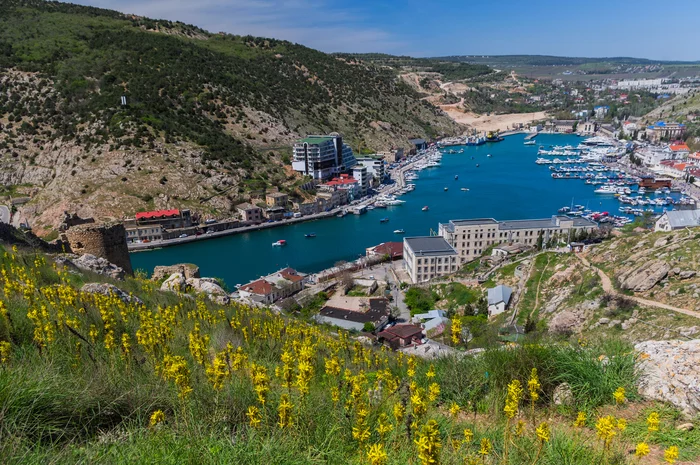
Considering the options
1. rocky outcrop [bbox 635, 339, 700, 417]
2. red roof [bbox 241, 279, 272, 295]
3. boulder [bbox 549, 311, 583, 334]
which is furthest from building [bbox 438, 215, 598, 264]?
rocky outcrop [bbox 635, 339, 700, 417]

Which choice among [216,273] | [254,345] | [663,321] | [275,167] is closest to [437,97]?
[275,167]

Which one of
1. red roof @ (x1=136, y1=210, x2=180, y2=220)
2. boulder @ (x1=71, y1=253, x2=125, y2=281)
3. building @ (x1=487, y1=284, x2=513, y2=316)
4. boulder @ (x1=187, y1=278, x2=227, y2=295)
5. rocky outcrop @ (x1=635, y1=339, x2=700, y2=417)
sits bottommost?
building @ (x1=487, y1=284, x2=513, y2=316)

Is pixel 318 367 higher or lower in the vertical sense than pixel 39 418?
lower

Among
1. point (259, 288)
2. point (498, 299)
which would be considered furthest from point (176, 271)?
point (498, 299)

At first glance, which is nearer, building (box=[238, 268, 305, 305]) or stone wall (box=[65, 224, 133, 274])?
stone wall (box=[65, 224, 133, 274])

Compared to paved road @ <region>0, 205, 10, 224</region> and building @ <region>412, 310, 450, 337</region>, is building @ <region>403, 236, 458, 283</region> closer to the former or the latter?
building @ <region>412, 310, 450, 337</region>

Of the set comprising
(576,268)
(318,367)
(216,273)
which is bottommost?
(216,273)

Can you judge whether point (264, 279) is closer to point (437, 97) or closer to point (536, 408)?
point (536, 408)
